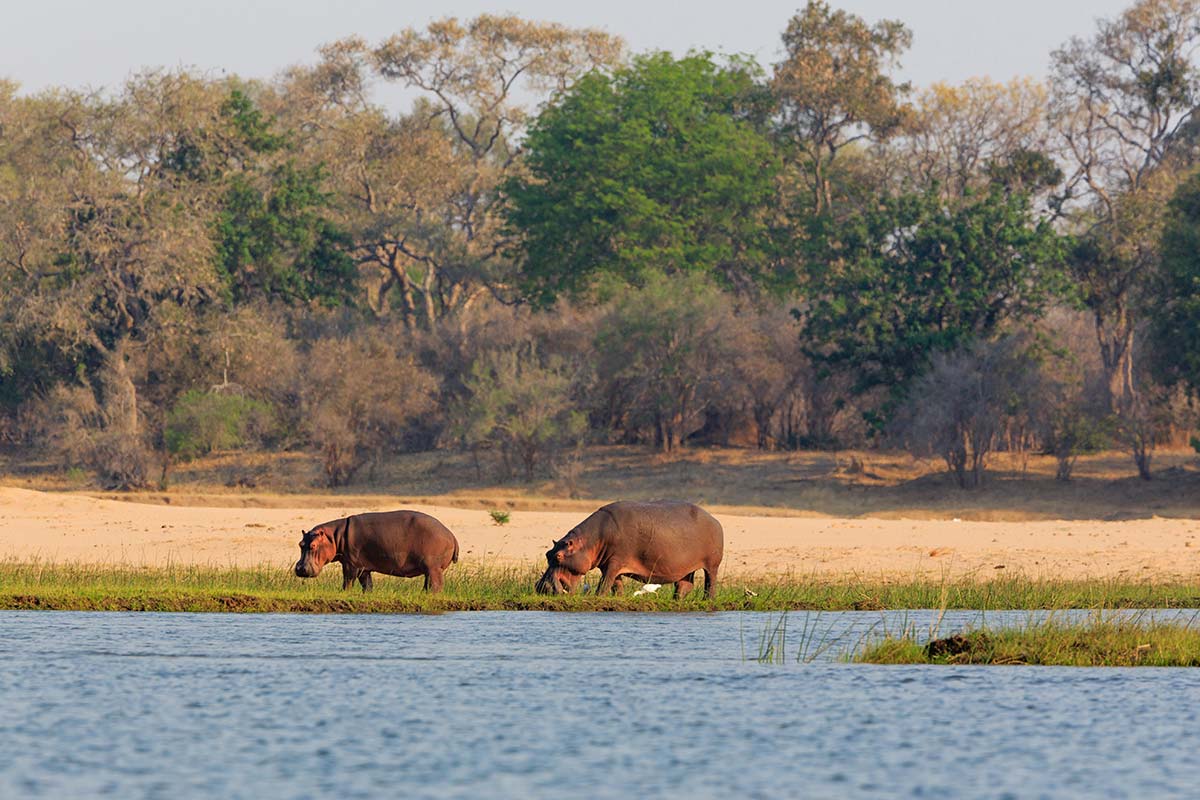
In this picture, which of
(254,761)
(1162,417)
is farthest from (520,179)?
(254,761)

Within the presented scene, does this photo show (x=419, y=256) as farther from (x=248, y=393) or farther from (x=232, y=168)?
(x=248, y=393)

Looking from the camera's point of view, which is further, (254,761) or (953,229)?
(953,229)

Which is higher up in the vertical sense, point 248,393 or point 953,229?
point 953,229

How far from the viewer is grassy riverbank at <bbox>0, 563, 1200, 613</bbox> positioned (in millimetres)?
17953

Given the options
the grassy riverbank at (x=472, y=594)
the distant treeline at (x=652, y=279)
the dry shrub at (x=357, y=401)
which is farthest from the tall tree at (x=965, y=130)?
the grassy riverbank at (x=472, y=594)

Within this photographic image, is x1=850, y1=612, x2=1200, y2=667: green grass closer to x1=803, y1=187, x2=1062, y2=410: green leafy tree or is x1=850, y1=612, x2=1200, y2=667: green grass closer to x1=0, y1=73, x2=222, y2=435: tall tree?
x1=803, y1=187, x2=1062, y2=410: green leafy tree

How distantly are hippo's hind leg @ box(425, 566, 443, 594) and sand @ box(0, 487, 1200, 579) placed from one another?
4.29 metres

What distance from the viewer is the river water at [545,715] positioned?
10383 millimetres

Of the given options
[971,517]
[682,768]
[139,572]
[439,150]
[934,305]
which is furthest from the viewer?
[439,150]

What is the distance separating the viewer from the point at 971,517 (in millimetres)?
36094

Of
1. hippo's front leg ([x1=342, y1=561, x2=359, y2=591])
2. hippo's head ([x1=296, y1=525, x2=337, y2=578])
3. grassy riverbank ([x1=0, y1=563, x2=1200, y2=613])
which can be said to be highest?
hippo's head ([x1=296, y1=525, x2=337, y2=578])

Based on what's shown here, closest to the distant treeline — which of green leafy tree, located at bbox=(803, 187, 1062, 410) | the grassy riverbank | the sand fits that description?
green leafy tree, located at bbox=(803, 187, 1062, 410)

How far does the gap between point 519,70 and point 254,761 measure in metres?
59.2

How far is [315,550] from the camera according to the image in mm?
18609
